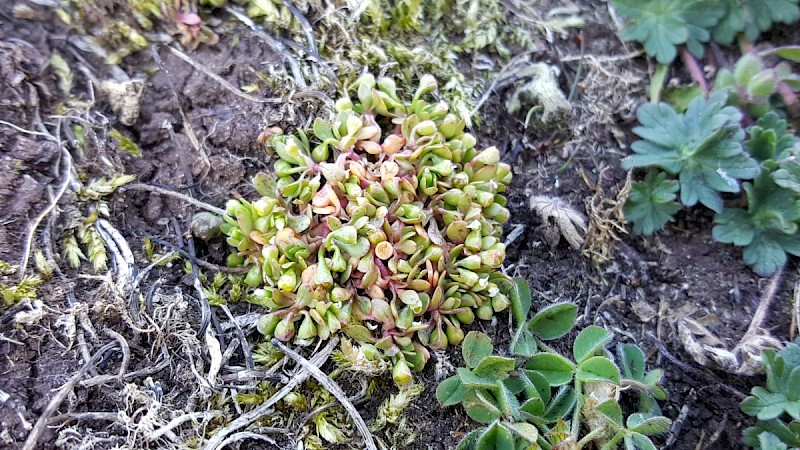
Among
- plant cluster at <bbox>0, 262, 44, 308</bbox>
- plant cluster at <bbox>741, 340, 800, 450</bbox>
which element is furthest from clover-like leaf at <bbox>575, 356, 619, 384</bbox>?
plant cluster at <bbox>0, 262, 44, 308</bbox>

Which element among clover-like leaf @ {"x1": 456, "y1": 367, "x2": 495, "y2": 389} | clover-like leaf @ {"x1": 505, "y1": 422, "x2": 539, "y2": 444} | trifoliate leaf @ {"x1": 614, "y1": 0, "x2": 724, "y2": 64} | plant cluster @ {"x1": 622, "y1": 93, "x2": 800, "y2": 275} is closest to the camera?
clover-like leaf @ {"x1": 505, "y1": 422, "x2": 539, "y2": 444}

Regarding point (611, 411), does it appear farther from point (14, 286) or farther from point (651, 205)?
point (14, 286)

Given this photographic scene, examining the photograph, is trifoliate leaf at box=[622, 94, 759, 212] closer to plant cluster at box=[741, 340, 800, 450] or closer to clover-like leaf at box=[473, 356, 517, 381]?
A: plant cluster at box=[741, 340, 800, 450]

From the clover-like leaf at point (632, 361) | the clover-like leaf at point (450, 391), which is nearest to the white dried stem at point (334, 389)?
the clover-like leaf at point (450, 391)

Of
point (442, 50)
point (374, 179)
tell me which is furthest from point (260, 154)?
point (442, 50)

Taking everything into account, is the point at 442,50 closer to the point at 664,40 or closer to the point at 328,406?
the point at 664,40

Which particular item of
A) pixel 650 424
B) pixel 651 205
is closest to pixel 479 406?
pixel 650 424

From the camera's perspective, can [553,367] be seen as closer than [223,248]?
Yes
